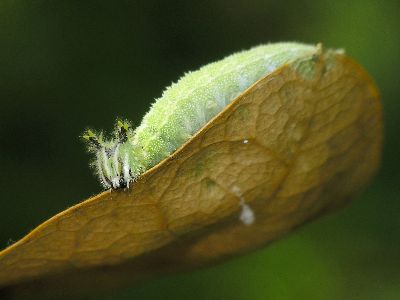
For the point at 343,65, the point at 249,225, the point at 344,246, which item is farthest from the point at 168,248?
the point at 344,246

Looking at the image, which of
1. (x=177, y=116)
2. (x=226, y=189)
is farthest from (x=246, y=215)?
(x=177, y=116)

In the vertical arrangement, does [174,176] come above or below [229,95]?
below

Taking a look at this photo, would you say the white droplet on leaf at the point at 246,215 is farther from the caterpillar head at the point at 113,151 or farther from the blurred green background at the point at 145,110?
the blurred green background at the point at 145,110

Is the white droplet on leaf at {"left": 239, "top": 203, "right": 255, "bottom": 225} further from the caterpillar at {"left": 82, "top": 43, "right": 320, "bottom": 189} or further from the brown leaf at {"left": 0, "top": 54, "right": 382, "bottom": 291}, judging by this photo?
the caterpillar at {"left": 82, "top": 43, "right": 320, "bottom": 189}

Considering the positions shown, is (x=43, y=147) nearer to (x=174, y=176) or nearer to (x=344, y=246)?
(x=344, y=246)

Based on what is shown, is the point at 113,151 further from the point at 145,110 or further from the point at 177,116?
the point at 145,110

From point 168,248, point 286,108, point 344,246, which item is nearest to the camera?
point 286,108

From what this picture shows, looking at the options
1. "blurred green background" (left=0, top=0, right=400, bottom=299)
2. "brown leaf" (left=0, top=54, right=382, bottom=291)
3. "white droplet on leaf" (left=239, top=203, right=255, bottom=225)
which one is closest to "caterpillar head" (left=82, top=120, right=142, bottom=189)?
"brown leaf" (left=0, top=54, right=382, bottom=291)
